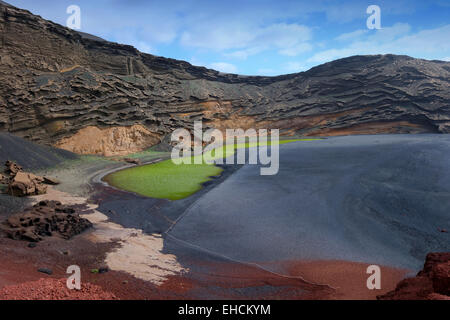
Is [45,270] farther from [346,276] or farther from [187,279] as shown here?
[346,276]

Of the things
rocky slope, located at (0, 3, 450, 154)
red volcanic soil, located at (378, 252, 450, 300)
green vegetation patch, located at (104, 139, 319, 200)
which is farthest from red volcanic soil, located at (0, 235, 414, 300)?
rocky slope, located at (0, 3, 450, 154)

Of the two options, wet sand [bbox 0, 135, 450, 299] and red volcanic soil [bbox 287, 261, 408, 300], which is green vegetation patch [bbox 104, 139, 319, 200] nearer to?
wet sand [bbox 0, 135, 450, 299]

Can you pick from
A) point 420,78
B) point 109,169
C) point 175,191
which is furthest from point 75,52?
point 420,78

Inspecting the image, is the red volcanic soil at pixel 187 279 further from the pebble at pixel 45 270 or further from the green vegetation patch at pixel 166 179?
the green vegetation patch at pixel 166 179

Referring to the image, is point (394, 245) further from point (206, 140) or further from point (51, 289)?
point (206, 140)

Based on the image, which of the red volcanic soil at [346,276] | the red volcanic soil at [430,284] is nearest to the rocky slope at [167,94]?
the red volcanic soil at [346,276]

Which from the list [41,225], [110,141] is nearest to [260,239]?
[41,225]
